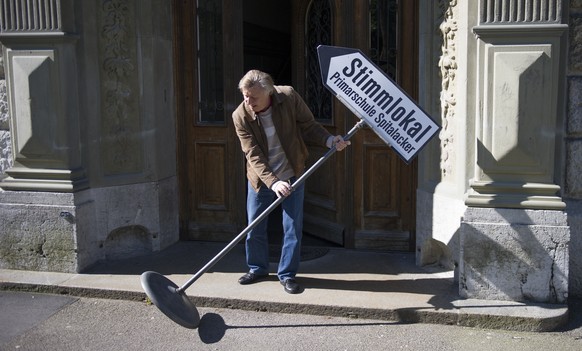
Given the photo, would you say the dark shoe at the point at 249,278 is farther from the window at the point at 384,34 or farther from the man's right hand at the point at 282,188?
the window at the point at 384,34

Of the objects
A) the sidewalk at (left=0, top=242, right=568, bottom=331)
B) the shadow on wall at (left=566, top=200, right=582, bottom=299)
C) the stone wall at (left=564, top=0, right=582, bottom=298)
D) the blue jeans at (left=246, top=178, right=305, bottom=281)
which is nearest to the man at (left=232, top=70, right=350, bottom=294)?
the blue jeans at (left=246, top=178, right=305, bottom=281)

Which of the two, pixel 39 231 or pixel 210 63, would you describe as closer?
pixel 39 231

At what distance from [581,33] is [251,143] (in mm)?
2509

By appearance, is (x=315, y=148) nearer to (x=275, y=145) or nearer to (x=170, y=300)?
(x=275, y=145)

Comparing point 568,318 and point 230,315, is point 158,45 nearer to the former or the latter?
point 230,315

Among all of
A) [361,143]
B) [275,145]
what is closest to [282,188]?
[275,145]

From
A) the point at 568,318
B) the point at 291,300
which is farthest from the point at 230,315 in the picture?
the point at 568,318

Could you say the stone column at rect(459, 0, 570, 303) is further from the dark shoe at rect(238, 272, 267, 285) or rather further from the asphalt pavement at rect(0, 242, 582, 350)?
the dark shoe at rect(238, 272, 267, 285)

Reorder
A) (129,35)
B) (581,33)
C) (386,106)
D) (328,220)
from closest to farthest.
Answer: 1. (386,106)
2. (581,33)
3. (129,35)
4. (328,220)

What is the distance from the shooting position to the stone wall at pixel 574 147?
15.8 feet

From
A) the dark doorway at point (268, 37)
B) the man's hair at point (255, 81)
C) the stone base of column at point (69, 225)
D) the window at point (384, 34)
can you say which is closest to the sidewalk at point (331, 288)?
the stone base of column at point (69, 225)

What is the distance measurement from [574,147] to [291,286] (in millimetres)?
2344

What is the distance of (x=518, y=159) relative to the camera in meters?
4.72

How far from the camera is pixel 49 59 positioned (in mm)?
5488
